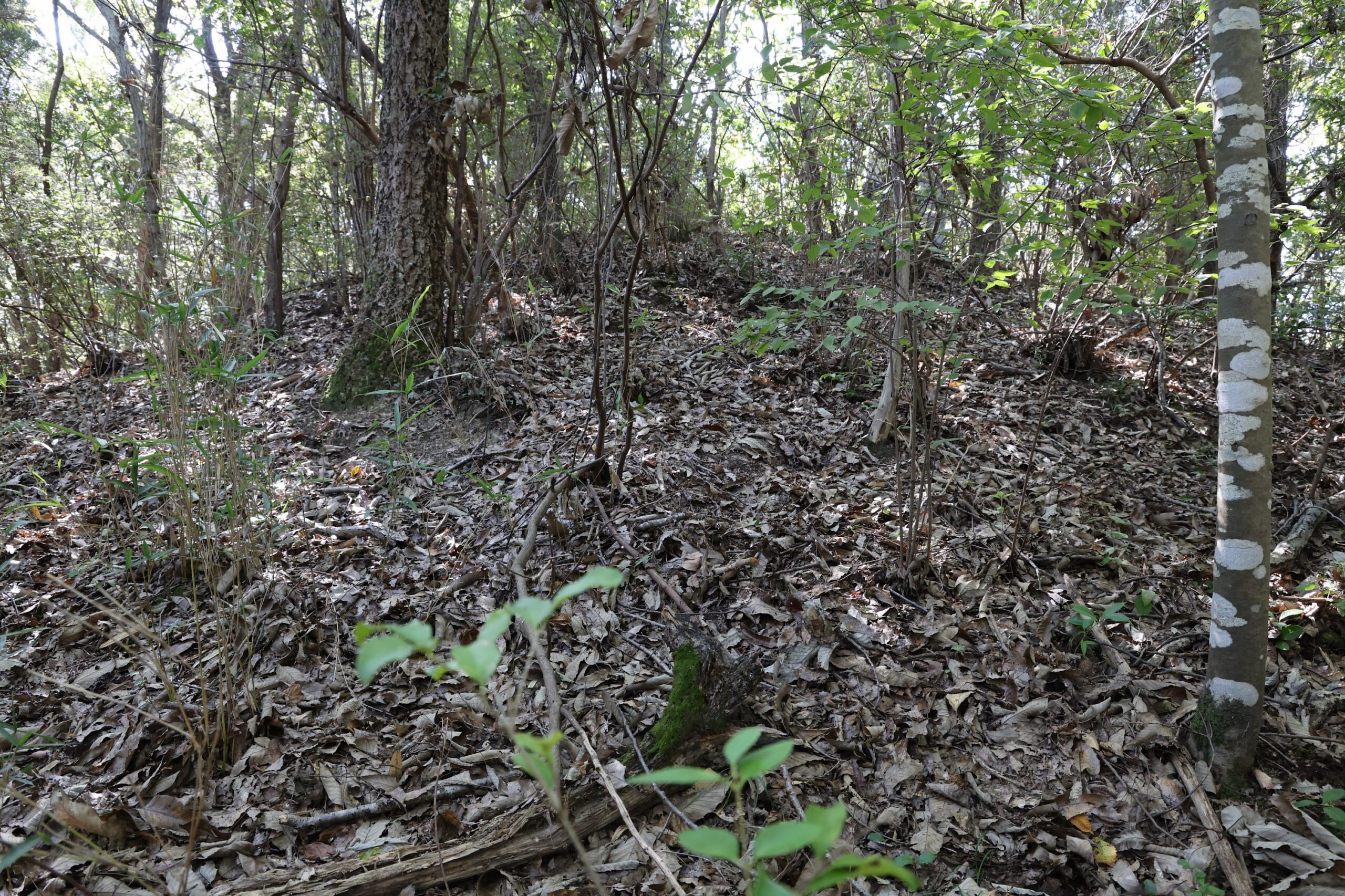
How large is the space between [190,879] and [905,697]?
235cm

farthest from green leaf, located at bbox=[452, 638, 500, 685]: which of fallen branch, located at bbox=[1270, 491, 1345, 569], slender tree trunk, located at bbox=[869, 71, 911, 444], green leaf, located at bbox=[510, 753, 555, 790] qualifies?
fallen branch, located at bbox=[1270, 491, 1345, 569]

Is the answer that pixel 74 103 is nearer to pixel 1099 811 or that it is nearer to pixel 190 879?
pixel 190 879

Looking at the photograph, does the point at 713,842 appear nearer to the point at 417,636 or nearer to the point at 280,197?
the point at 417,636

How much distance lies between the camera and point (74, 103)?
390 inches

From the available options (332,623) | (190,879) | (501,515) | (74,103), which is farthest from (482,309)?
(74,103)

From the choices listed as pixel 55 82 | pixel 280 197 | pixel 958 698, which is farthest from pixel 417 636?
pixel 55 82

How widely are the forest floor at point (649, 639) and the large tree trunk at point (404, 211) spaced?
0.39 meters

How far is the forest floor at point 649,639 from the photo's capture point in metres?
2.00

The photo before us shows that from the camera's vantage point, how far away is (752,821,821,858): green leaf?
0.59m

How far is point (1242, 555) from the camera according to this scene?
7.11 ft

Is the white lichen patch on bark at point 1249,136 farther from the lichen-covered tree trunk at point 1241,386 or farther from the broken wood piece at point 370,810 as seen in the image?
the broken wood piece at point 370,810

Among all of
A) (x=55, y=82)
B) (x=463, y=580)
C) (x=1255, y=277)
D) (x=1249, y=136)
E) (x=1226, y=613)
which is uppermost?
(x=55, y=82)

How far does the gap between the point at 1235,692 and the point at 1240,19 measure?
7.10 ft

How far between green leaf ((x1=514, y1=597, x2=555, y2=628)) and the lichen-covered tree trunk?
2.37 meters
